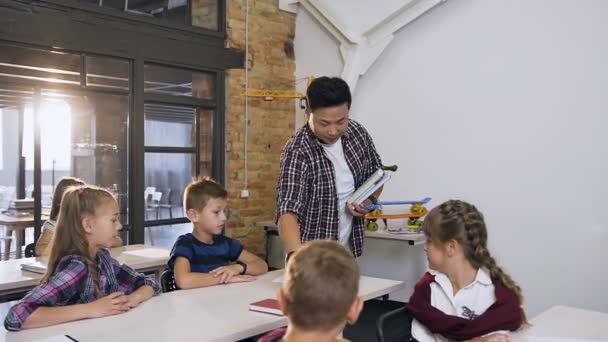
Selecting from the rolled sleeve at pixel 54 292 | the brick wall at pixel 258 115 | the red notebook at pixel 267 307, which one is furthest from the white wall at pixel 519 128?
the rolled sleeve at pixel 54 292

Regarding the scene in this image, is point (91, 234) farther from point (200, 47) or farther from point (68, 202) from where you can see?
point (200, 47)

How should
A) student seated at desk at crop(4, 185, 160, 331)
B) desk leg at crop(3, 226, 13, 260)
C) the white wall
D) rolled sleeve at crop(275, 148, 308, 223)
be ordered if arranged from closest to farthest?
student seated at desk at crop(4, 185, 160, 331)
rolled sleeve at crop(275, 148, 308, 223)
the white wall
desk leg at crop(3, 226, 13, 260)

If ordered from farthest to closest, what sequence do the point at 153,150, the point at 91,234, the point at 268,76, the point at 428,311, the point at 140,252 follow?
the point at 268,76, the point at 153,150, the point at 140,252, the point at 91,234, the point at 428,311

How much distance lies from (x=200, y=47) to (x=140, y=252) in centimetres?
217

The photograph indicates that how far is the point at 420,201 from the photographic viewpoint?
438 cm

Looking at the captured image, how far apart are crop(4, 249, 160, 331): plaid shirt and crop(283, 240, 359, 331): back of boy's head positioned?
0.98 metres

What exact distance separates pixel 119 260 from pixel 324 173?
1369 mm

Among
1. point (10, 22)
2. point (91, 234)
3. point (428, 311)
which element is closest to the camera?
point (428, 311)

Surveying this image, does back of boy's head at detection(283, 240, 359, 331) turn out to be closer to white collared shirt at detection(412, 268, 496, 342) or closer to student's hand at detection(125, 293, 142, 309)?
white collared shirt at detection(412, 268, 496, 342)

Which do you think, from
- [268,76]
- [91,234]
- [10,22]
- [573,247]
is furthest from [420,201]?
[10,22]

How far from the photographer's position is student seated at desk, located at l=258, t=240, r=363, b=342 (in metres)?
1.29

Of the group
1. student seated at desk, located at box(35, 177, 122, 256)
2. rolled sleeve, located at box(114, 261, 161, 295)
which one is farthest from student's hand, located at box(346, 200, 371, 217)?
student seated at desk, located at box(35, 177, 122, 256)

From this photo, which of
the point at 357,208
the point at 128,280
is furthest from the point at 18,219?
the point at 357,208

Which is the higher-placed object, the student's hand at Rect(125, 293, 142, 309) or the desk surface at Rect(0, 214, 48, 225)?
the desk surface at Rect(0, 214, 48, 225)
